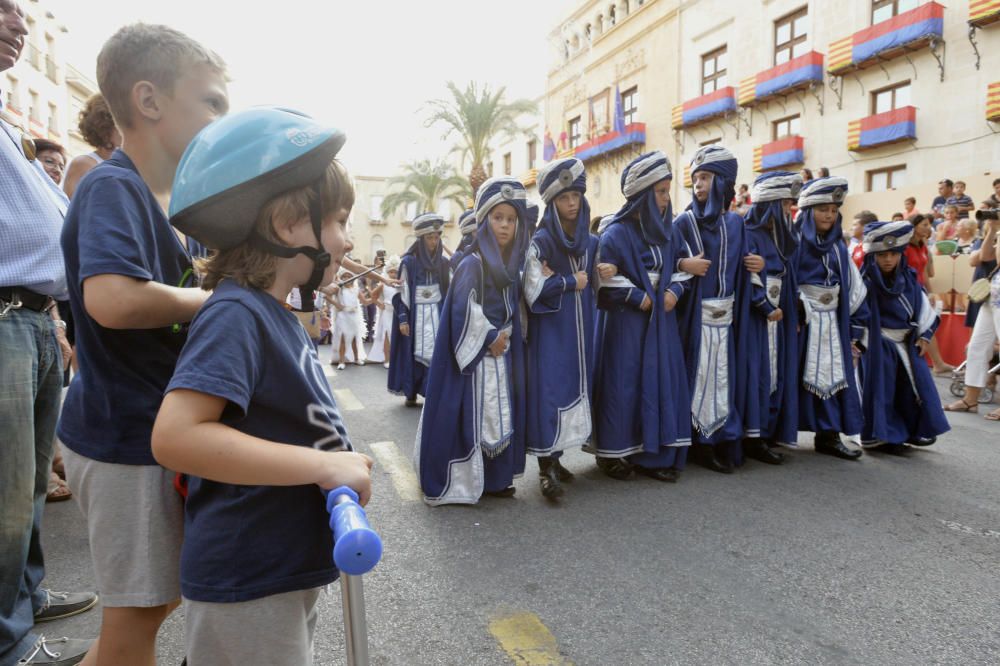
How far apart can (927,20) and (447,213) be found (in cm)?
4216

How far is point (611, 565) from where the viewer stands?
306 cm

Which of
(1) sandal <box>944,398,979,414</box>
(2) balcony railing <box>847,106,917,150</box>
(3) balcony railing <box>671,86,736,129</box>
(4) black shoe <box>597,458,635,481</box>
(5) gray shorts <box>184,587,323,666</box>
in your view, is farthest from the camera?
(3) balcony railing <box>671,86,736,129</box>

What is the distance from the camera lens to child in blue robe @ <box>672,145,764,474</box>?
4.72m

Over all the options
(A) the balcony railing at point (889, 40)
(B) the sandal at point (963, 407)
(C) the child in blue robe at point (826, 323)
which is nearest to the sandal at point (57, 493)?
(C) the child in blue robe at point (826, 323)

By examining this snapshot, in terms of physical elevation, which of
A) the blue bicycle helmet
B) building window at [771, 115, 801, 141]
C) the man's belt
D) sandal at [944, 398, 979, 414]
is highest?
building window at [771, 115, 801, 141]

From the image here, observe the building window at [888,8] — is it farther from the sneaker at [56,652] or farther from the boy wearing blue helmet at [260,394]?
the sneaker at [56,652]

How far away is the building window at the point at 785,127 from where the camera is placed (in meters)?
20.0

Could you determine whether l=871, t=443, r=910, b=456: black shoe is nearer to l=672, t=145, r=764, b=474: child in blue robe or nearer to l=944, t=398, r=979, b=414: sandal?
l=672, t=145, r=764, b=474: child in blue robe

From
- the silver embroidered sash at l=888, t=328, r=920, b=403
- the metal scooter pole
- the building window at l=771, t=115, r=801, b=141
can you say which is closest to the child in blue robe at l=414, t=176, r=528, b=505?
the metal scooter pole

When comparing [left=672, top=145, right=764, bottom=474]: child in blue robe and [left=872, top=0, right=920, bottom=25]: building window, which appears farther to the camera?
[left=872, top=0, right=920, bottom=25]: building window

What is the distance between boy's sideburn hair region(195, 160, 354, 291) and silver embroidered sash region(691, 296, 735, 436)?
395 cm

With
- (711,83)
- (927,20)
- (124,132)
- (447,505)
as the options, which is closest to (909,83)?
(927,20)

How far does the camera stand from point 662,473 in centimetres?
447

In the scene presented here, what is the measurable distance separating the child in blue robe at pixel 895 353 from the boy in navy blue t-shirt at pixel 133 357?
212 inches
